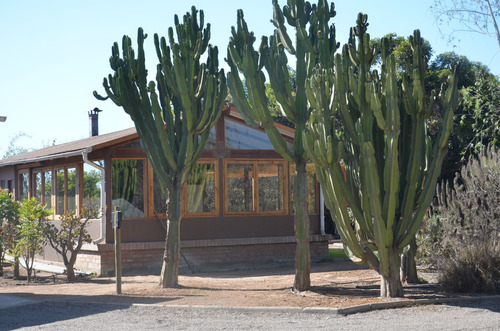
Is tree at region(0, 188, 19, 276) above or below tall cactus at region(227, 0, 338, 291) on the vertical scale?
below

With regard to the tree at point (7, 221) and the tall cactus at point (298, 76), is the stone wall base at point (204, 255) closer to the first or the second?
the tree at point (7, 221)

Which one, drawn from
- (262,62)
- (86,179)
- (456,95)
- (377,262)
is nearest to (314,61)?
(262,62)

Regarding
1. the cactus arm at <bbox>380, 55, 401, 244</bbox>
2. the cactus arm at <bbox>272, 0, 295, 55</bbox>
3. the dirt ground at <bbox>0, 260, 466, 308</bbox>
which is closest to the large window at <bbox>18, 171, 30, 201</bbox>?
the dirt ground at <bbox>0, 260, 466, 308</bbox>

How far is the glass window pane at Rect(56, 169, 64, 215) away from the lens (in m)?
18.4

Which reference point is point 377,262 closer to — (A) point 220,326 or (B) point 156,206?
(A) point 220,326

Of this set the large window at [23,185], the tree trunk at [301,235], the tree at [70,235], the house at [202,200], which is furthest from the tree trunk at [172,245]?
the large window at [23,185]

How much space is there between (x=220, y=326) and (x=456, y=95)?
5292 mm

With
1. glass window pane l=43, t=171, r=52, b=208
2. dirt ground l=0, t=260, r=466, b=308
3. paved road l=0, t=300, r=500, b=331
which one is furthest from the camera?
glass window pane l=43, t=171, r=52, b=208

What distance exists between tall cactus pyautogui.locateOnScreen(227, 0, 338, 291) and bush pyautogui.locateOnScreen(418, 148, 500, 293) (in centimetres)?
252

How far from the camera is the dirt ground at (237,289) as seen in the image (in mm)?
10672

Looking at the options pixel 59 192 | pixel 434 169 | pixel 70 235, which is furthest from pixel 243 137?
pixel 434 169

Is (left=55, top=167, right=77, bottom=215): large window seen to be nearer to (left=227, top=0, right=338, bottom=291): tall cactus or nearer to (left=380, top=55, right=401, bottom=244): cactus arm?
(left=227, top=0, right=338, bottom=291): tall cactus

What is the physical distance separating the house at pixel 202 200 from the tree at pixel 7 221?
1595mm

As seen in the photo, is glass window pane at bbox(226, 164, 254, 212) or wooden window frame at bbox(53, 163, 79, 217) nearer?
wooden window frame at bbox(53, 163, 79, 217)
